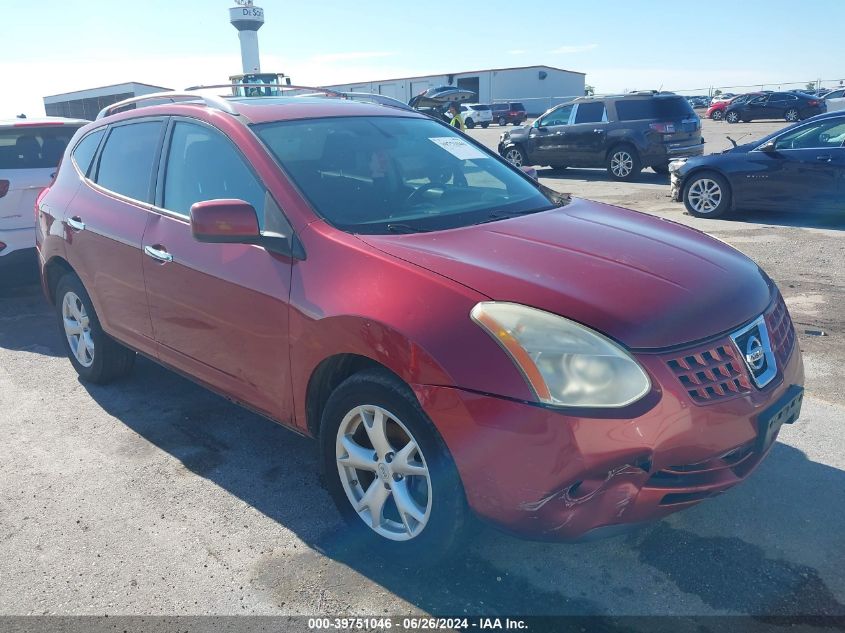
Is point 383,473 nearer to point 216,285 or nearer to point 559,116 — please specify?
point 216,285

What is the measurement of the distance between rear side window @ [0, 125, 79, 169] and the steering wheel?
5018mm

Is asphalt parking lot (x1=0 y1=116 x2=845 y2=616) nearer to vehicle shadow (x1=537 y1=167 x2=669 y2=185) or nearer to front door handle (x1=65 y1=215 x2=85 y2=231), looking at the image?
front door handle (x1=65 y1=215 x2=85 y2=231)

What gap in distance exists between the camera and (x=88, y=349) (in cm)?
478

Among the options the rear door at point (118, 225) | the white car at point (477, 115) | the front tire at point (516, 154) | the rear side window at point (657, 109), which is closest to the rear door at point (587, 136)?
the rear side window at point (657, 109)

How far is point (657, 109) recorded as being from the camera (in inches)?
573

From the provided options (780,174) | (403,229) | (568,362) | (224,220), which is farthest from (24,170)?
(780,174)

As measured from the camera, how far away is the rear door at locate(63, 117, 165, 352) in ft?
12.8

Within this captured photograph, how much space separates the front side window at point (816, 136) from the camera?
923cm

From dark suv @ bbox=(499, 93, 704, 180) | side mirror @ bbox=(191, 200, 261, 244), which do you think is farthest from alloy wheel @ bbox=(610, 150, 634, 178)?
side mirror @ bbox=(191, 200, 261, 244)

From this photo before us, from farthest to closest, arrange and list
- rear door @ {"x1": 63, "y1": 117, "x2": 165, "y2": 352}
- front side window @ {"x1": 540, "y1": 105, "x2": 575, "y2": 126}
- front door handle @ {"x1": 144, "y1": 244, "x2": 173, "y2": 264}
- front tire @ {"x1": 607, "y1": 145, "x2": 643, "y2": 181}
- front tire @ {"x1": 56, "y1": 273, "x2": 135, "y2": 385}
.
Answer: front side window @ {"x1": 540, "y1": 105, "x2": 575, "y2": 126} → front tire @ {"x1": 607, "y1": 145, "x2": 643, "y2": 181} → front tire @ {"x1": 56, "y1": 273, "x2": 135, "y2": 385} → rear door @ {"x1": 63, "y1": 117, "x2": 165, "y2": 352} → front door handle @ {"x1": 144, "y1": 244, "x2": 173, "y2": 264}

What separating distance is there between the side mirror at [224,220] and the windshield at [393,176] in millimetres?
276

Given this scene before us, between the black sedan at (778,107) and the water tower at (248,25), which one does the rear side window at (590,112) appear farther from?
the water tower at (248,25)

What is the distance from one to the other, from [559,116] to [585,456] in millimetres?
15059

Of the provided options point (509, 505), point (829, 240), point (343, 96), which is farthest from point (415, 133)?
point (829, 240)
